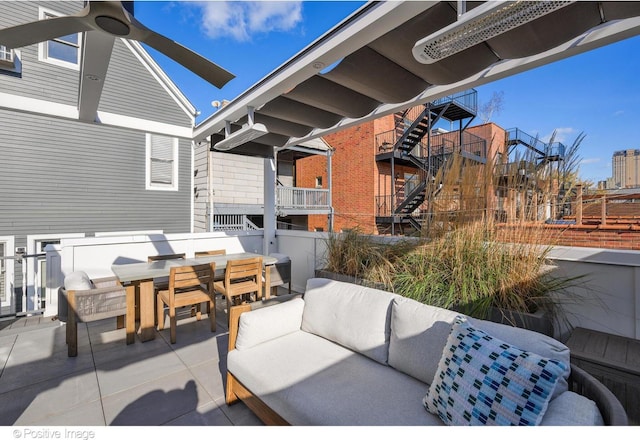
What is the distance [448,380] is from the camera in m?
1.44

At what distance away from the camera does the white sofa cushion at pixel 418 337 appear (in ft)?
5.67

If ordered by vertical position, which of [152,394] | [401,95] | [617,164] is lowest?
[152,394]

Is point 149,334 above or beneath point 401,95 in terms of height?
beneath

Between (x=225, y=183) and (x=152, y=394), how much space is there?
768 cm

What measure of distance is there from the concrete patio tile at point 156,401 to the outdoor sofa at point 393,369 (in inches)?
12.6

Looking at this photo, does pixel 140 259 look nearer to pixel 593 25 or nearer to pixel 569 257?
pixel 569 257

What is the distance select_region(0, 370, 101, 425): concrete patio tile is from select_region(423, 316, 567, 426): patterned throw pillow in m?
2.22

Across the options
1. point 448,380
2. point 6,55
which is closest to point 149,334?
point 448,380

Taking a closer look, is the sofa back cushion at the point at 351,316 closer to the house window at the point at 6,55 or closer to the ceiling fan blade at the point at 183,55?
the ceiling fan blade at the point at 183,55

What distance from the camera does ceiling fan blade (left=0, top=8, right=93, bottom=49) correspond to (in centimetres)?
168

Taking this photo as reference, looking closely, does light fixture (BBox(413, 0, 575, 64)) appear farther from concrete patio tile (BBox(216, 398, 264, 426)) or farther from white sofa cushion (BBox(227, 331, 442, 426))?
concrete patio tile (BBox(216, 398, 264, 426))

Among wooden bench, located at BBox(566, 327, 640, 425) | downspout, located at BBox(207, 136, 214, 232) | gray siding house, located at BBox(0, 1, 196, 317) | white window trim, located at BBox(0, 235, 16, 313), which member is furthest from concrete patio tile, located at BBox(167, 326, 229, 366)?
downspout, located at BBox(207, 136, 214, 232)

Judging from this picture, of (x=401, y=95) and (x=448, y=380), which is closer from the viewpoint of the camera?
(x=448, y=380)

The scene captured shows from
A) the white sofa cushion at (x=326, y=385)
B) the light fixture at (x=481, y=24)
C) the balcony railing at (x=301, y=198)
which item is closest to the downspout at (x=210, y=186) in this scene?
the balcony railing at (x=301, y=198)
